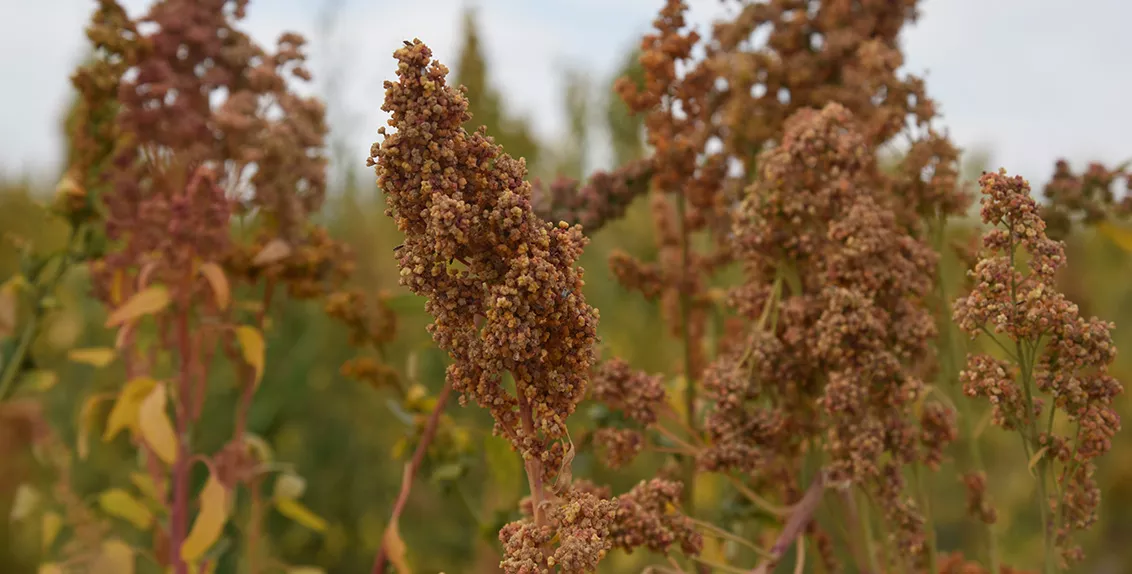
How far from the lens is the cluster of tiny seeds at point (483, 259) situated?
1.98 ft

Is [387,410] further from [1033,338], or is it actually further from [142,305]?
[1033,338]

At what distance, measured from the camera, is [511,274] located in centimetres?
61

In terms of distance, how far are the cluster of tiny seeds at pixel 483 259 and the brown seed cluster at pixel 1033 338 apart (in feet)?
1.04

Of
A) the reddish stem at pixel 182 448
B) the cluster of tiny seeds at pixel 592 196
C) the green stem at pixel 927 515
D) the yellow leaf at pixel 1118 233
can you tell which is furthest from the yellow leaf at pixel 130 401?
the yellow leaf at pixel 1118 233

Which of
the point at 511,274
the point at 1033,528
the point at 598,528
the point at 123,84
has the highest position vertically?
the point at 1033,528

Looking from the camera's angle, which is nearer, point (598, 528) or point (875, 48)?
point (598, 528)

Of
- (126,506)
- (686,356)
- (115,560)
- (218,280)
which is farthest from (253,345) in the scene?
(686,356)

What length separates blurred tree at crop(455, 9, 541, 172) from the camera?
1791mm

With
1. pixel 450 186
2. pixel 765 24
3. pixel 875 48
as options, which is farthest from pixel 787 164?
pixel 450 186

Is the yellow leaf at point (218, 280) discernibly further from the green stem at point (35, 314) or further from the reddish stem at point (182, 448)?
the green stem at point (35, 314)

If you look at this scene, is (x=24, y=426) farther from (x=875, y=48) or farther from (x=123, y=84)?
(x=875, y=48)

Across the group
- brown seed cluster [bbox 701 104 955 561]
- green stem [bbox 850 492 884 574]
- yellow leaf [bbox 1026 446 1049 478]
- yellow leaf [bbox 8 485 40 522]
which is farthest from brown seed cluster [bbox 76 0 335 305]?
yellow leaf [bbox 1026 446 1049 478]

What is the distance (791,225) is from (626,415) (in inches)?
10.2

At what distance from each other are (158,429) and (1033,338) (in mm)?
926
